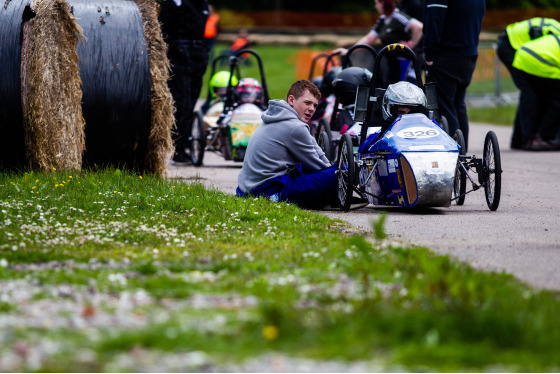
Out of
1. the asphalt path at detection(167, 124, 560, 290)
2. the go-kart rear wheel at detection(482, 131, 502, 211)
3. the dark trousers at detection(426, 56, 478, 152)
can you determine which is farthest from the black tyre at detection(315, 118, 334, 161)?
the go-kart rear wheel at detection(482, 131, 502, 211)

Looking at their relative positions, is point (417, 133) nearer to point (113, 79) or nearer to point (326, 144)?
point (326, 144)

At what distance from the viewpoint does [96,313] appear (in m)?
4.33

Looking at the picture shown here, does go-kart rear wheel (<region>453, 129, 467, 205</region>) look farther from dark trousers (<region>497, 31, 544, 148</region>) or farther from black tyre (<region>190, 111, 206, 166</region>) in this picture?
dark trousers (<region>497, 31, 544, 148</region>)

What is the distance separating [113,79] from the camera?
936cm

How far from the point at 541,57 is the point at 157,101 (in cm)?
685

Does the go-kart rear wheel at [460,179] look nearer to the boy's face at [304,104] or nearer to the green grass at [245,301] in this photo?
the boy's face at [304,104]

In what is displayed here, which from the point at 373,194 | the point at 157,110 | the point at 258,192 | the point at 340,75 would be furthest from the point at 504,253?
the point at 340,75

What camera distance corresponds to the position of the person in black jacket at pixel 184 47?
12.4m

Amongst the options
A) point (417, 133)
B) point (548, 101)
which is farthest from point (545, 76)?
point (417, 133)

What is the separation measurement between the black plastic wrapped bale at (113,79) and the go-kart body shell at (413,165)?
2495 mm

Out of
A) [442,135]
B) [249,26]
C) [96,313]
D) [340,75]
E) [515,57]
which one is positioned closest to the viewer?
[96,313]

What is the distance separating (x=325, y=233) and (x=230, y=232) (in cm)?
68

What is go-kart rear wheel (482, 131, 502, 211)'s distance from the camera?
8.06 meters

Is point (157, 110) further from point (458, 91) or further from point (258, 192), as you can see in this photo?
point (458, 91)
